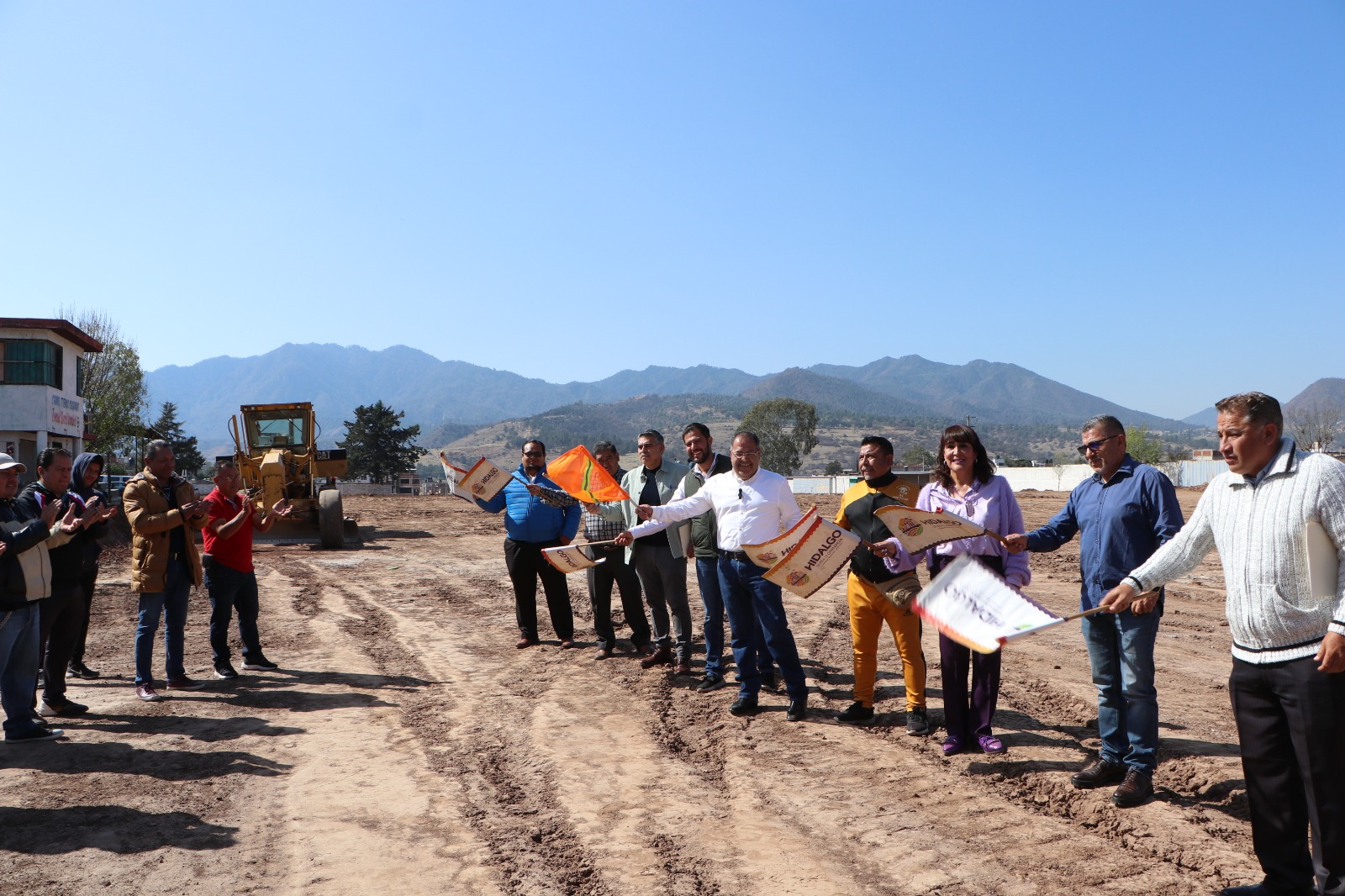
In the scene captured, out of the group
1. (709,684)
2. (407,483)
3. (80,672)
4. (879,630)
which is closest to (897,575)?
(879,630)

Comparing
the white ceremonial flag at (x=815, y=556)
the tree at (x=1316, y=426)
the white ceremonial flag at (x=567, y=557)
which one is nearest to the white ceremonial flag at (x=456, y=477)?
the white ceremonial flag at (x=567, y=557)

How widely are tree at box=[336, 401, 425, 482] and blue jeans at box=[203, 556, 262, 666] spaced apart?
6391 cm

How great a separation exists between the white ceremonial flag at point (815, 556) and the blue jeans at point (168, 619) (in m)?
4.73

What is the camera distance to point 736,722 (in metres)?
6.15

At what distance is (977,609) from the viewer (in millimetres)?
4121

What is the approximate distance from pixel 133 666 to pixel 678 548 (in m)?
5.32

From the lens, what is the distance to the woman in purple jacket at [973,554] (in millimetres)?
5234

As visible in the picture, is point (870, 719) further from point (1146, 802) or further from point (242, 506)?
point (242, 506)

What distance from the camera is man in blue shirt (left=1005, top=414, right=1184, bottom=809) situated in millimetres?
4449

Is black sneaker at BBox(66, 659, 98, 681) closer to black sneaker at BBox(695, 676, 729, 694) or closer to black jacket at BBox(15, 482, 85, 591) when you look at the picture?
black jacket at BBox(15, 482, 85, 591)

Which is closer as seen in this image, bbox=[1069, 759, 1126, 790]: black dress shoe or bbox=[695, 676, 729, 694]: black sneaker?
bbox=[1069, 759, 1126, 790]: black dress shoe

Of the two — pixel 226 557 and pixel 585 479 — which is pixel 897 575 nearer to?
pixel 585 479

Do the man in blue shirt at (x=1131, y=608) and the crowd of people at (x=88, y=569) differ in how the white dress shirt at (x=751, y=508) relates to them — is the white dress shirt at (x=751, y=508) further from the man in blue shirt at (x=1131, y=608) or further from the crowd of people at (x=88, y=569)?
the crowd of people at (x=88, y=569)

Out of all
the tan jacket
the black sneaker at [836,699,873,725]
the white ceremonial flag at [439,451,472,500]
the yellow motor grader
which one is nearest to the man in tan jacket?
the tan jacket
